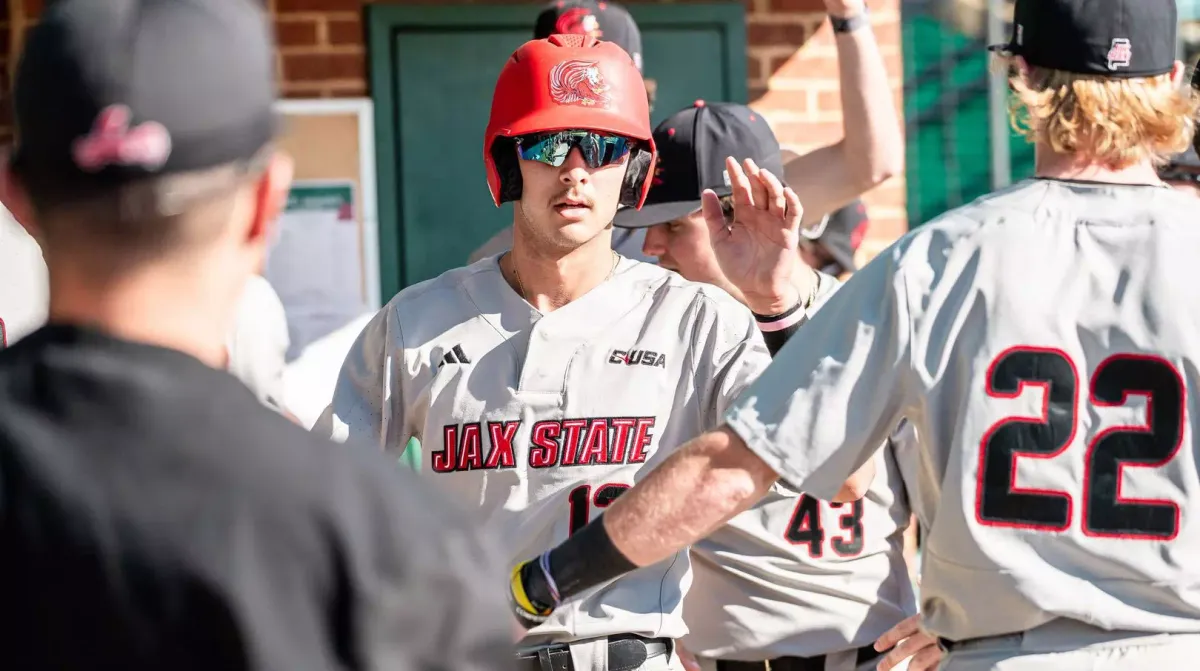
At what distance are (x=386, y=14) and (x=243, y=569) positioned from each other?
4.75m

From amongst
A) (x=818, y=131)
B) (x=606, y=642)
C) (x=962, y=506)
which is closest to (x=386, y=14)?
(x=818, y=131)

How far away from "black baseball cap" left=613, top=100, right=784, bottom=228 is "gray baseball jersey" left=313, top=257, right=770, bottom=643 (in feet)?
2.48

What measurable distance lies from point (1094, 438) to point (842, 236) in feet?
8.83

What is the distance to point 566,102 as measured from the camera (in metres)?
3.56

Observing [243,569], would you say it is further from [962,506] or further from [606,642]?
[606,642]

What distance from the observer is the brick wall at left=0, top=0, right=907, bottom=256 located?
19.5 feet

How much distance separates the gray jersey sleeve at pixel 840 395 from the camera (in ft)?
8.96

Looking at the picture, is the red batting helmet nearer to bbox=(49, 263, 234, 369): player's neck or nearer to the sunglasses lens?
the sunglasses lens

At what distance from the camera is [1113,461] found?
2.68 meters

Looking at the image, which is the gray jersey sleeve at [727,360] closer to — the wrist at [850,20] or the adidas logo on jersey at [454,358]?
the adidas logo on jersey at [454,358]

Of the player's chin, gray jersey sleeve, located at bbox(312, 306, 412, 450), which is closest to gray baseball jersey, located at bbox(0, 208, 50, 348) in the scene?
gray jersey sleeve, located at bbox(312, 306, 412, 450)

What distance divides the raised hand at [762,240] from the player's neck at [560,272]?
0.26 m

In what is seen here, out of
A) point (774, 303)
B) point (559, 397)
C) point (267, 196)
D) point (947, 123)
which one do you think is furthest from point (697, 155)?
point (947, 123)

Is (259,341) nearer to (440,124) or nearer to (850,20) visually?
(850,20)
